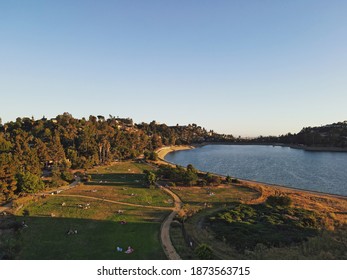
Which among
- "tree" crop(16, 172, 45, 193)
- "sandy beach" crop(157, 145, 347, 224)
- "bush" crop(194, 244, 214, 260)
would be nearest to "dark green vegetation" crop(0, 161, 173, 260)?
"tree" crop(16, 172, 45, 193)

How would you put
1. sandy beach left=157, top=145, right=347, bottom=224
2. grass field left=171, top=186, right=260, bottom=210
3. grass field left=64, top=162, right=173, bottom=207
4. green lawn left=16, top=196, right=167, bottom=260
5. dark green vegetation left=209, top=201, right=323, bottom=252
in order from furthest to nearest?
grass field left=64, top=162, right=173, bottom=207
grass field left=171, top=186, right=260, bottom=210
sandy beach left=157, top=145, right=347, bottom=224
dark green vegetation left=209, top=201, right=323, bottom=252
green lawn left=16, top=196, right=167, bottom=260

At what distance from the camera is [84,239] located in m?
30.5

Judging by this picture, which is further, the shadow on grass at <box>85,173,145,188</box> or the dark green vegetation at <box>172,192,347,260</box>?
the shadow on grass at <box>85,173,145,188</box>

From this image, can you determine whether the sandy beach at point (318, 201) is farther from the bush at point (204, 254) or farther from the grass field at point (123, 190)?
the bush at point (204, 254)

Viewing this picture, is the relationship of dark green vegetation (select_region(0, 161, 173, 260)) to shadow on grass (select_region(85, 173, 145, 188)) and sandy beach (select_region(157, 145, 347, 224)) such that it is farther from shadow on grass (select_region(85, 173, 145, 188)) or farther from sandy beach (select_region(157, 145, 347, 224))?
sandy beach (select_region(157, 145, 347, 224))

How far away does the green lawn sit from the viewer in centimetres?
2678

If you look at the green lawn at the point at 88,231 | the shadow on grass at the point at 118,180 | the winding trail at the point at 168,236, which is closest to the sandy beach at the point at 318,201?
the winding trail at the point at 168,236

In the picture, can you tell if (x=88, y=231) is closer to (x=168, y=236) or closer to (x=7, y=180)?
(x=168, y=236)

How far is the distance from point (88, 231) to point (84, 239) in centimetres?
269

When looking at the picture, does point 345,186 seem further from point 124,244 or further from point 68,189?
point 68,189

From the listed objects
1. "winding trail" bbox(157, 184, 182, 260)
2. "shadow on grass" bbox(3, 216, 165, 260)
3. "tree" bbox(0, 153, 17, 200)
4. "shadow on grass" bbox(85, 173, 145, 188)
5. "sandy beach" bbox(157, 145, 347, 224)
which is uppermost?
"tree" bbox(0, 153, 17, 200)

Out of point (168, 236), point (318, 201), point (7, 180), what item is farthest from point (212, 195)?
point (7, 180)

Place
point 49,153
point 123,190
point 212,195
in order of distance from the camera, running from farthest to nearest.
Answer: point 49,153 < point 123,190 < point 212,195
